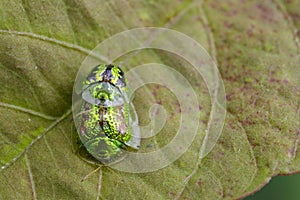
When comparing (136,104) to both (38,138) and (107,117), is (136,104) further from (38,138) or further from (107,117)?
(38,138)

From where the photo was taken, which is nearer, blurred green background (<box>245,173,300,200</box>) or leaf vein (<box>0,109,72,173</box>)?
leaf vein (<box>0,109,72,173</box>)

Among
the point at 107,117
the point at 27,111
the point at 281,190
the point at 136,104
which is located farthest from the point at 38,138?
the point at 281,190

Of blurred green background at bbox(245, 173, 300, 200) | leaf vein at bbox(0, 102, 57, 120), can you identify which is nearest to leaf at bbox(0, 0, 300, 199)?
leaf vein at bbox(0, 102, 57, 120)

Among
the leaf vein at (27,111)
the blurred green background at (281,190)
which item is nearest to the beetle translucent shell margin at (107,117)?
the leaf vein at (27,111)

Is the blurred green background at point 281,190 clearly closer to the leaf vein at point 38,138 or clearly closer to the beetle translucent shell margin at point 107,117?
the beetle translucent shell margin at point 107,117

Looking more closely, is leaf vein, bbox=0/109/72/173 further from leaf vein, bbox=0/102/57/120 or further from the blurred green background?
the blurred green background

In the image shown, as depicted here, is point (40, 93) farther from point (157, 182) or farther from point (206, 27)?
point (206, 27)

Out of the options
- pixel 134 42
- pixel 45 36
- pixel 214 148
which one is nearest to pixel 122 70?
pixel 134 42
